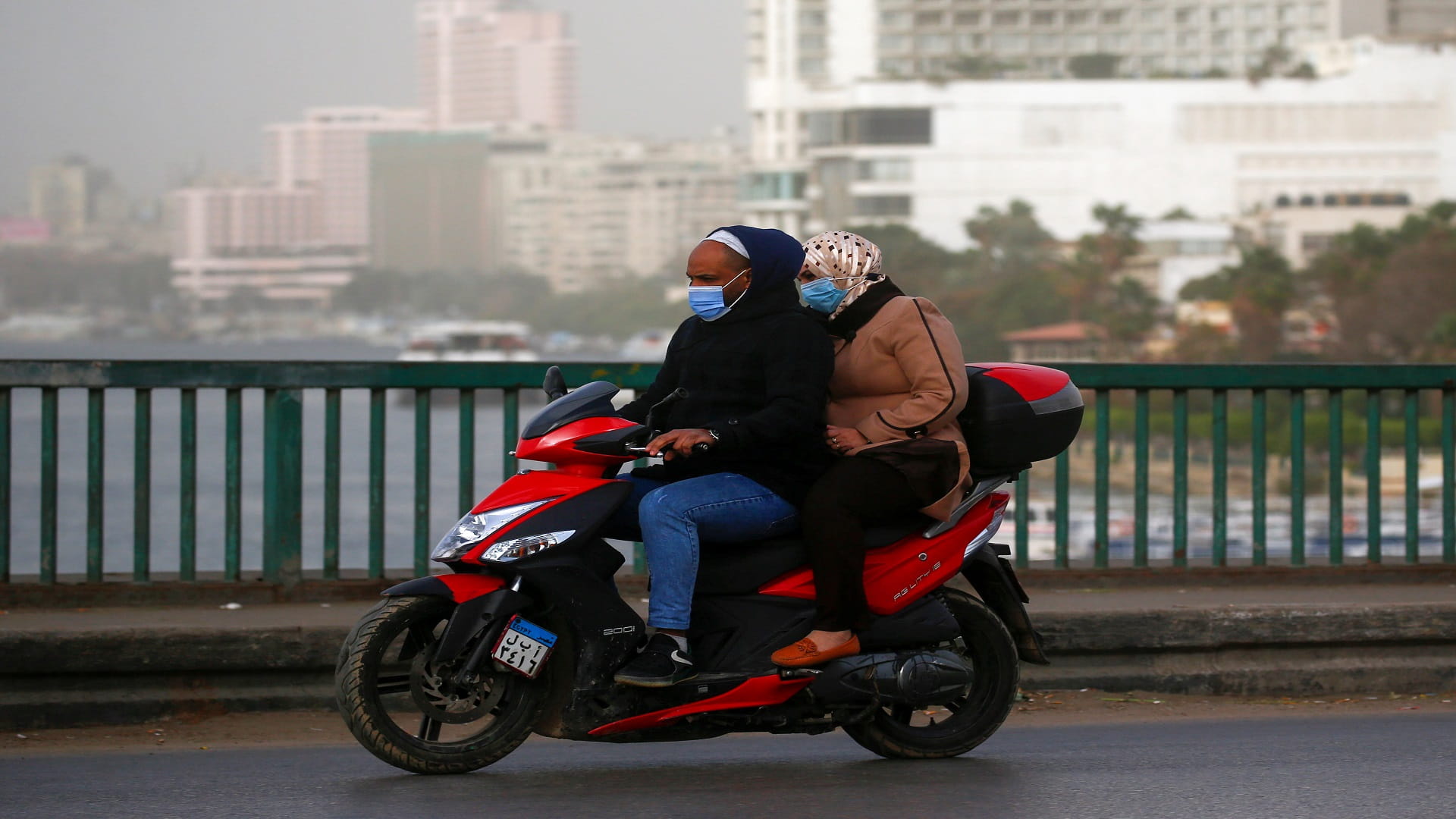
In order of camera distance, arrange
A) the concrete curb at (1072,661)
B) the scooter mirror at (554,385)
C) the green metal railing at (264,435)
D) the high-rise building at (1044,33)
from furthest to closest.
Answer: the high-rise building at (1044,33) < the green metal railing at (264,435) < the concrete curb at (1072,661) < the scooter mirror at (554,385)

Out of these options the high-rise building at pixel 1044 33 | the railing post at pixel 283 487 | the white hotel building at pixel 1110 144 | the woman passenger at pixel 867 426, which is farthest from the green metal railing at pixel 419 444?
the high-rise building at pixel 1044 33

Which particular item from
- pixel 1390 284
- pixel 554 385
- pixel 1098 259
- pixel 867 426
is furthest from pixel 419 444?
pixel 1098 259

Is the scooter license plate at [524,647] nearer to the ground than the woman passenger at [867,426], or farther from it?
nearer to the ground

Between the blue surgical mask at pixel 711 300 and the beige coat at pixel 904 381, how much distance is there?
41cm

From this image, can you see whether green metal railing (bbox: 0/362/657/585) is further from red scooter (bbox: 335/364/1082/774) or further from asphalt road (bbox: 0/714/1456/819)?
red scooter (bbox: 335/364/1082/774)

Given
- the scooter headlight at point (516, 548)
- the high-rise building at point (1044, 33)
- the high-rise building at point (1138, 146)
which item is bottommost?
the scooter headlight at point (516, 548)

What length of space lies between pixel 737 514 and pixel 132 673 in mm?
2524

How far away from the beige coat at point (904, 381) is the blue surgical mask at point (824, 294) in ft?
0.39

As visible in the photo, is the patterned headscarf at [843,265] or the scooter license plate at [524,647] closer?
the scooter license plate at [524,647]

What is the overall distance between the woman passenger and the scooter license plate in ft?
2.25

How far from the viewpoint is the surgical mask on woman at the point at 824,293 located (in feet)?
17.4

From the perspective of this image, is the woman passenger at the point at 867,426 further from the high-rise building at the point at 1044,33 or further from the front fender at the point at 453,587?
the high-rise building at the point at 1044,33

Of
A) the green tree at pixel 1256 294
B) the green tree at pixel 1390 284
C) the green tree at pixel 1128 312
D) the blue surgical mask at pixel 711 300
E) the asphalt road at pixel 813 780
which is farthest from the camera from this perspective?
the green tree at pixel 1128 312

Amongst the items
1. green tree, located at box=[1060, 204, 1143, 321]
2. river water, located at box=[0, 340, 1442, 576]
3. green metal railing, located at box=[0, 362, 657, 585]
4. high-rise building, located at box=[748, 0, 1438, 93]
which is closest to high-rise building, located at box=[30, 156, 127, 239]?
river water, located at box=[0, 340, 1442, 576]
